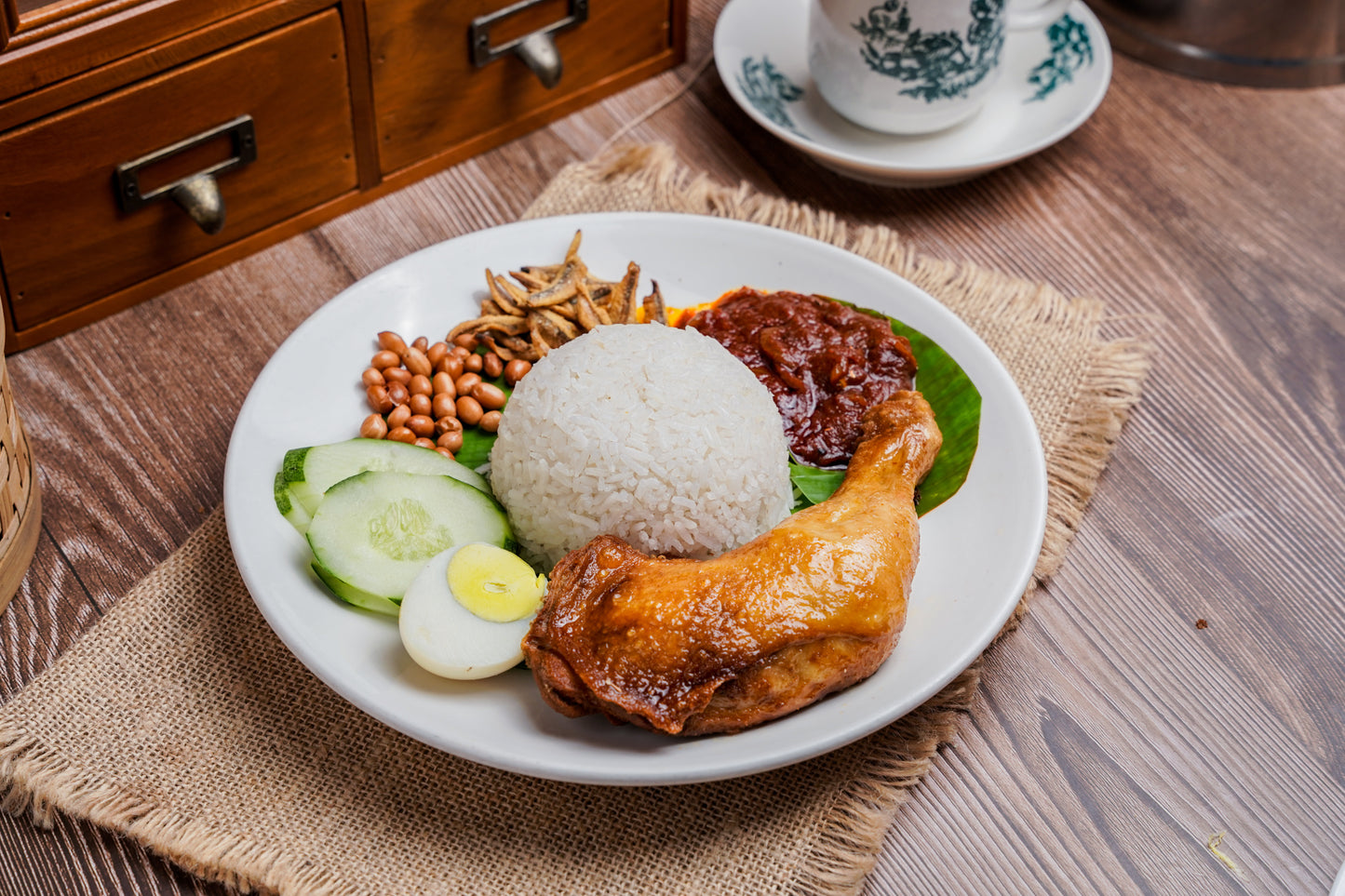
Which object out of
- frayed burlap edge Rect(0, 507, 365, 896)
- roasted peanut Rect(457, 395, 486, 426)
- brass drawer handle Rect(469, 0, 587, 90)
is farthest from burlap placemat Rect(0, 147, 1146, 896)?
brass drawer handle Rect(469, 0, 587, 90)

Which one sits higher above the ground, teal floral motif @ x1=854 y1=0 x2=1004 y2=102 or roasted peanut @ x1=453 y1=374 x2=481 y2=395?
teal floral motif @ x1=854 y1=0 x2=1004 y2=102

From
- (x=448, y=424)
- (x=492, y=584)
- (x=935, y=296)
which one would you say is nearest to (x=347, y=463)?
(x=448, y=424)

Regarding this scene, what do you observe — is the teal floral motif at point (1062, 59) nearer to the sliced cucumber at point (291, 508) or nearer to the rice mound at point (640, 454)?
the rice mound at point (640, 454)

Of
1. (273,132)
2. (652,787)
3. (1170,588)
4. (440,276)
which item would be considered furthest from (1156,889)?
(273,132)

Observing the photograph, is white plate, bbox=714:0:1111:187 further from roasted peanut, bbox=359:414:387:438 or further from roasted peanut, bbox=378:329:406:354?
roasted peanut, bbox=359:414:387:438

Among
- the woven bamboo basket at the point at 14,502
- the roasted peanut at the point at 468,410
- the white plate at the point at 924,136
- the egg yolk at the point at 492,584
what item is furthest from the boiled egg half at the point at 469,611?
the white plate at the point at 924,136
